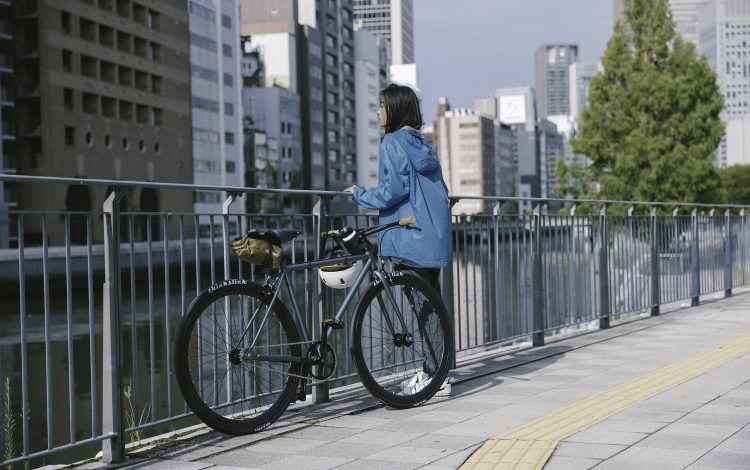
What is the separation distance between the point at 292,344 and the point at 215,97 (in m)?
77.0

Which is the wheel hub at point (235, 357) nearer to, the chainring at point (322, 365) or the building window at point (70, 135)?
the chainring at point (322, 365)

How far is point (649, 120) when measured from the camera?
32.2 m

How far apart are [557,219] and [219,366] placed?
16.8 ft

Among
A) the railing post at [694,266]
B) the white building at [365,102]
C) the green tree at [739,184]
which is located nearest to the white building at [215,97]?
the white building at [365,102]

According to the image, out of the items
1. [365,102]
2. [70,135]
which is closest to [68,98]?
[70,135]

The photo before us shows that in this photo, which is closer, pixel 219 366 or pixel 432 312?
pixel 219 366

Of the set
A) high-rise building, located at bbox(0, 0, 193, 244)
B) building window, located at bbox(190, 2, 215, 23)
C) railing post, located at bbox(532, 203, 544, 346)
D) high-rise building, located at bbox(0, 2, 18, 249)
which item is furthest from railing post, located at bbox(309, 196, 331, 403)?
building window, located at bbox(190, 2, 215, 23)

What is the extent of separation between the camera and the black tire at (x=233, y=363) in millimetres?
4793

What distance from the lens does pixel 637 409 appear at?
5648mm

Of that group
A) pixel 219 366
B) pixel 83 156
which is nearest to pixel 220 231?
pixel 219 366

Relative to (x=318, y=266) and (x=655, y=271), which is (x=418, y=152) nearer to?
(x=318, y=266)

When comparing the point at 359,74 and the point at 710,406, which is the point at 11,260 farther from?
the point at 359,74

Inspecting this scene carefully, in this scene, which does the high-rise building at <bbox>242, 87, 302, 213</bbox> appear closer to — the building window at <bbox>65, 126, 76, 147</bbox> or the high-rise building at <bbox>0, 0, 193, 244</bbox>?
the high-rise building at <bbox>0, 0, 193, 244</bbox>

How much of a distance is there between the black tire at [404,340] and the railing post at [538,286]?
301cm
